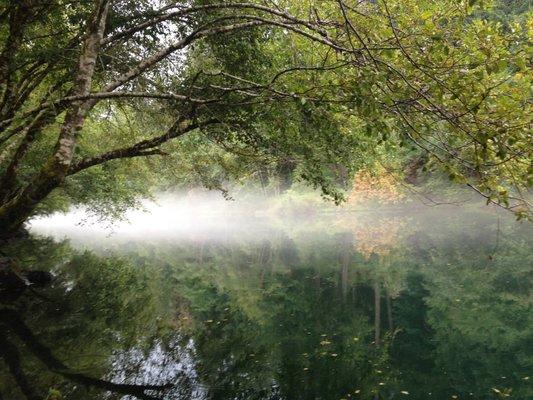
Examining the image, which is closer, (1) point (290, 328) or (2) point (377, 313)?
(1) point (290, 328)

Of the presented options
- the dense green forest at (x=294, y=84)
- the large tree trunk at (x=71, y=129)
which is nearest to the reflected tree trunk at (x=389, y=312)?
the dense green forest at (x=294, y=84)

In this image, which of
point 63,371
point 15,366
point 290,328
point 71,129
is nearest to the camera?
point 71,129

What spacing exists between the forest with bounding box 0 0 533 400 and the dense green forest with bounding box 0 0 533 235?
2.4 inches

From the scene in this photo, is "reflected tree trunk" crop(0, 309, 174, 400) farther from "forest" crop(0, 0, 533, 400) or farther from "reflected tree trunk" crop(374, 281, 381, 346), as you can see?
"reflected tree trunk" crop(374, 281, 381, 346)

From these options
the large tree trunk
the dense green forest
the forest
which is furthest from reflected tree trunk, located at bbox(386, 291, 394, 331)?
the large tree trunk

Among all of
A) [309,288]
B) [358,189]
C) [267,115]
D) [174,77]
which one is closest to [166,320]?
[309,288]

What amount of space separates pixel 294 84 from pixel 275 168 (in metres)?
5.44

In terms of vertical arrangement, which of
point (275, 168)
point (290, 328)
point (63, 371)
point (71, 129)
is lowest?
point (63, 371)

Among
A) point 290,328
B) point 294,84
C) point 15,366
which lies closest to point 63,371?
point 15,366

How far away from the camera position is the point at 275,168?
1354cm

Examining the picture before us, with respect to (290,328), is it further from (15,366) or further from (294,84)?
(294,84)

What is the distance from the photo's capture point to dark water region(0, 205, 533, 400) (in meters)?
9.52

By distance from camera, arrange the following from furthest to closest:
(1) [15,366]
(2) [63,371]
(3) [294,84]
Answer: (1) [15,366]
(2) [63,371]
(3) [294,84]

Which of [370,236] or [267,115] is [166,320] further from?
[370,236]
